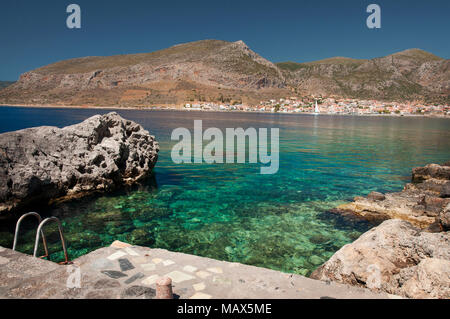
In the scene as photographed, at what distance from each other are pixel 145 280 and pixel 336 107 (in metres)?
181

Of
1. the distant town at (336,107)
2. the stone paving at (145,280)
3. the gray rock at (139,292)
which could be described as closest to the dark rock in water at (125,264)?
the stone paving at (145,280)

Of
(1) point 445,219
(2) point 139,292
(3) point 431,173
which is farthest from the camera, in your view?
(3) point 431,173

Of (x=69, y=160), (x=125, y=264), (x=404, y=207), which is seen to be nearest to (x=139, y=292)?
(x=125, y=264)

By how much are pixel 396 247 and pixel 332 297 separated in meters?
2.49

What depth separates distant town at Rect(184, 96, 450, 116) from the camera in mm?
157250

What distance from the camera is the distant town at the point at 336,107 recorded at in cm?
15725

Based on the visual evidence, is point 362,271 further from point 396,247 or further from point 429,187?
point 429,187

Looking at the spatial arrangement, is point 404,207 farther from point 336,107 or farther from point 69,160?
point 336,107

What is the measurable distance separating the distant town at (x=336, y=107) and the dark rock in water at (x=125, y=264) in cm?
15539

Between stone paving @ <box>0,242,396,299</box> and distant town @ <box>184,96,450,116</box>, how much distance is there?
15505cm

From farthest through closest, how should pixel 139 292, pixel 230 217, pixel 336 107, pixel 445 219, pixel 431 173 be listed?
pixel 336 107 → pixel 431 173 → pixel 230 217 → pixel 445 219 → pixel 139 292

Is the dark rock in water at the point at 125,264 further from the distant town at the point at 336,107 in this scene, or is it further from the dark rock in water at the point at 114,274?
the distant town at the point at 336,107

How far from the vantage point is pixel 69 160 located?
38.6 ft
